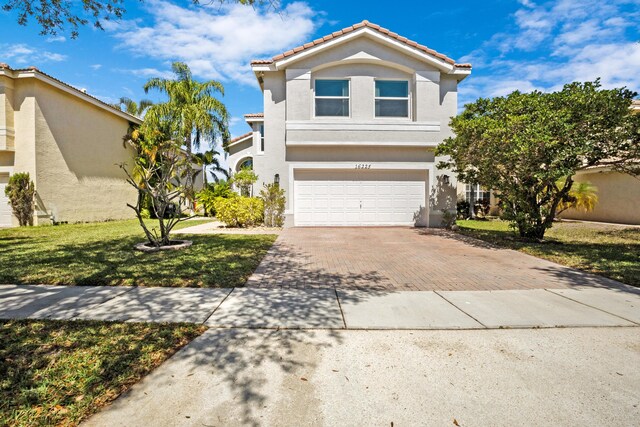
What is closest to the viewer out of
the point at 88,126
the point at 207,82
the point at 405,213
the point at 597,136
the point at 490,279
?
the point at 490,279

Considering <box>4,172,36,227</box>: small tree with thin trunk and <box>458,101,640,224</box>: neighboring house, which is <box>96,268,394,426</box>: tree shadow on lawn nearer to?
<box>458,101,640,224</box>: neighboring house

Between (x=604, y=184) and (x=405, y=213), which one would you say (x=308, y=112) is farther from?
(x=604, y=184)

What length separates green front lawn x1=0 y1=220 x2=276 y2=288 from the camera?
581 cm

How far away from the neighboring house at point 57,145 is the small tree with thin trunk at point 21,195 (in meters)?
0.24

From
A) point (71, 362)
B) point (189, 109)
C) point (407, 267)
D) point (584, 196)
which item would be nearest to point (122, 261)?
point (71, 362)

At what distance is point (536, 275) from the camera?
6430mm

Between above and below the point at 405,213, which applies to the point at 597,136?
above

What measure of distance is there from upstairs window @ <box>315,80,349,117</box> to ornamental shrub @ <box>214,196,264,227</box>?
4860mm

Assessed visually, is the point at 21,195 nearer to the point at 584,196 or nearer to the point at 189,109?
the point at 189,109

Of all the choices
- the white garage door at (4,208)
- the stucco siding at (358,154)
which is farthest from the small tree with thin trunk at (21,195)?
the stucco siding at (358,154)

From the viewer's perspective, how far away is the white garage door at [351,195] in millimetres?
14586

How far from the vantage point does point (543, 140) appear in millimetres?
8289

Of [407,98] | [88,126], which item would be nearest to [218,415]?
[407,98]

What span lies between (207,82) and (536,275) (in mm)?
22129
